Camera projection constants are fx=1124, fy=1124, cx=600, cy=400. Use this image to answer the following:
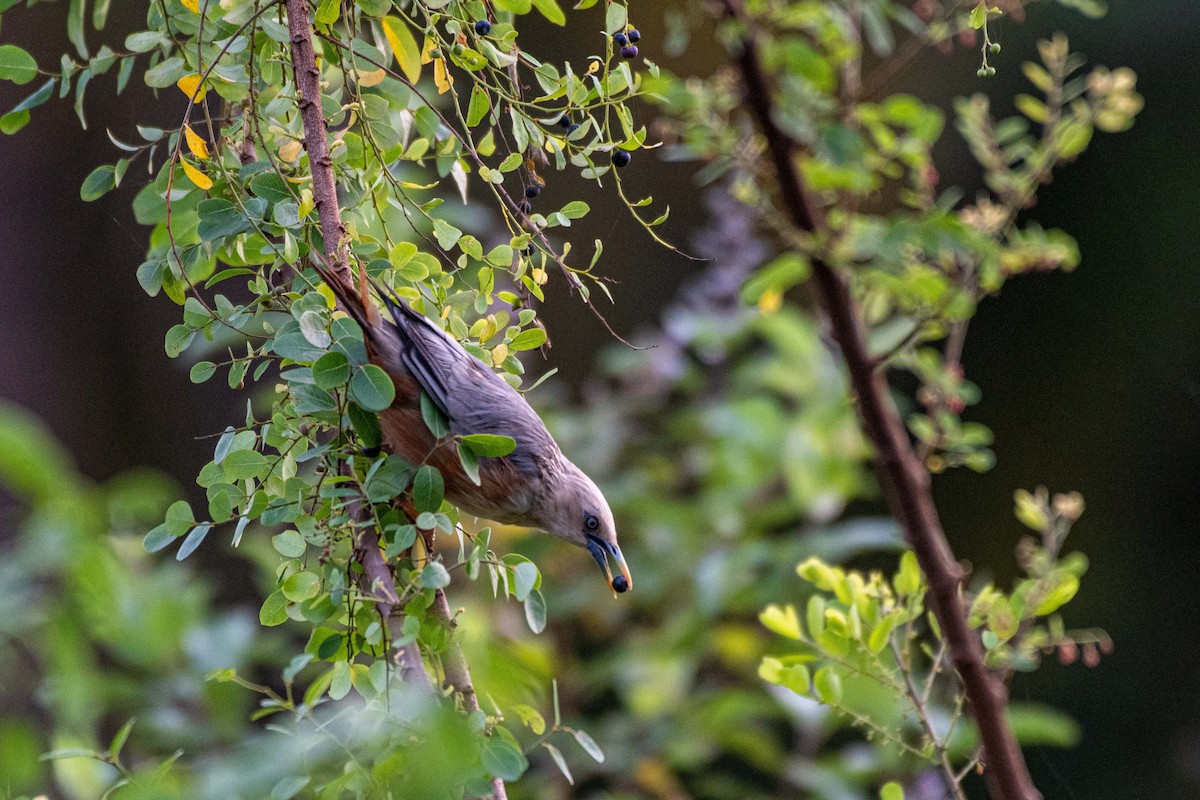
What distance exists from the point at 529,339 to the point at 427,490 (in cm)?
22

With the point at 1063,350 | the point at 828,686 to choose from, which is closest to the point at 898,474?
the point at 828,686

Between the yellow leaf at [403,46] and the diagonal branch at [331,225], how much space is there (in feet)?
0.65

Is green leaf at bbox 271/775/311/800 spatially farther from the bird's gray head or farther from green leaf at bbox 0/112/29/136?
green leaf at bbox 0/112/29/136

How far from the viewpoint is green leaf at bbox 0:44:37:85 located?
3.84 ft

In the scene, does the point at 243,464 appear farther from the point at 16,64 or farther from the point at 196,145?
the point at 16,64

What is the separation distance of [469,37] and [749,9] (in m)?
0.55

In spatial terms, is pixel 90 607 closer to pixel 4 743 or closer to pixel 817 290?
pixel 4 743

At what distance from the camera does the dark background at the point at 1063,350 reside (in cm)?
354

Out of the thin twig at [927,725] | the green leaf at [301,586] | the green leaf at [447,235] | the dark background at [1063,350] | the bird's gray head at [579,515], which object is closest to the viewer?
the green leaf at [301,586]

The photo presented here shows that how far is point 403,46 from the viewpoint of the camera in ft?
4.16

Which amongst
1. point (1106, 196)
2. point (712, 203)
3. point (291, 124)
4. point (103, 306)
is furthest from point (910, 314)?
point (103, 306)

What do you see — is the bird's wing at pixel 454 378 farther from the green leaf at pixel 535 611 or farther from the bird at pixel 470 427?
the green leaf at pixel 535 611

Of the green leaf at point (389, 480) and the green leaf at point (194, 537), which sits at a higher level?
the green leaf at point (389, 480)

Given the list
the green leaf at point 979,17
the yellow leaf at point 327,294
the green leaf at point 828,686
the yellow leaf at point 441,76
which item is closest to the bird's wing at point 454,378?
the yellow leaf at point 327,294
